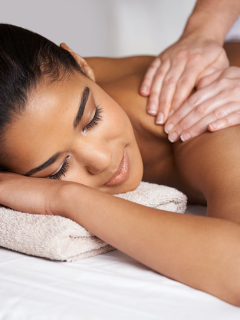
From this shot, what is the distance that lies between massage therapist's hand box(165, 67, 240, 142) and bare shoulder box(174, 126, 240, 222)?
25 millimetres

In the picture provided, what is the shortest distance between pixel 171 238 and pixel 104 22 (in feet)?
7.35

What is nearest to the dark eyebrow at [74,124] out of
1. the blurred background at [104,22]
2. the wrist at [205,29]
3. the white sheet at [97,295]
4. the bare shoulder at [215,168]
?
the white sheet at [97,295]

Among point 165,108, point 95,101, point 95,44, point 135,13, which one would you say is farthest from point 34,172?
point 135,13

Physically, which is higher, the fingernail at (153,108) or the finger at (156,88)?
the finger at (156,88)

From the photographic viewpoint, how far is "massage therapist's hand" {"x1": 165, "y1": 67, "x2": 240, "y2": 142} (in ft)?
3.24

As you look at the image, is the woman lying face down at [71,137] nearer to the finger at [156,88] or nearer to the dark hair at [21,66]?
the dark hair at [21,66]

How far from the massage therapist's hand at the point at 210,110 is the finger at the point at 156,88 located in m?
0.07

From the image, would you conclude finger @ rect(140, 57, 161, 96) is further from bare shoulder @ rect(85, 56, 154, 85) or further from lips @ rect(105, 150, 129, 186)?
lips @ rect(105, 150, 129, 186)

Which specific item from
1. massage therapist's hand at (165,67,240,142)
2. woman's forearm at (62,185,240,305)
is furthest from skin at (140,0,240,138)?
woman's forearm at (62,185,240,305)

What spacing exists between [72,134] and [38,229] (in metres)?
0.24

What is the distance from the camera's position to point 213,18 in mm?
1311

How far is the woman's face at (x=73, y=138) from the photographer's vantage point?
0.81 meters

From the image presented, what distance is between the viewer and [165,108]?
1.09 metres

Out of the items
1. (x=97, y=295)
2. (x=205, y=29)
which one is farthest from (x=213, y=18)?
(x=97, y=295)
